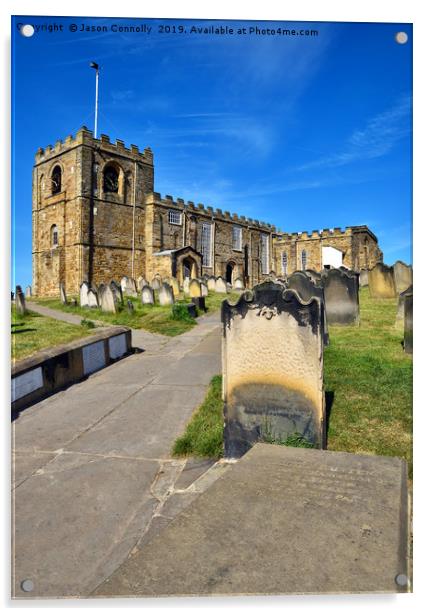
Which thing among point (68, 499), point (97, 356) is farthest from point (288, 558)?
point (97, 356)

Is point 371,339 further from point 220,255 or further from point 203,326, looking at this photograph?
point 220,255

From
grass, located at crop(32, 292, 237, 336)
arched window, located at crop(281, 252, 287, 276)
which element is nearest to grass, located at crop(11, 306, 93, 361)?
grass, located at crop(32, 292, 237, 336)

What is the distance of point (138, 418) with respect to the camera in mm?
4223

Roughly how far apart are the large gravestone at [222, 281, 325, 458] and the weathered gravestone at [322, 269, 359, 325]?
701 cm

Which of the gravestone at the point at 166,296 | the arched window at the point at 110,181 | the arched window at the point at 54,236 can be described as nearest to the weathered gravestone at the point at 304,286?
the gravestone at the point at 166,296

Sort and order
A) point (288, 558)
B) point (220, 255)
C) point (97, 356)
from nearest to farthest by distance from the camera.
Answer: point (288, 558) < point (97, 356) < point (220, 255)

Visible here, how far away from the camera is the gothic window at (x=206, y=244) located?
3391 centimetres

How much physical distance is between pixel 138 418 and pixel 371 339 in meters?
5.26

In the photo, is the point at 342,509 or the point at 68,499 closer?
the point at 342,509

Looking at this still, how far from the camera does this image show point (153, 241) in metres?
29.7
